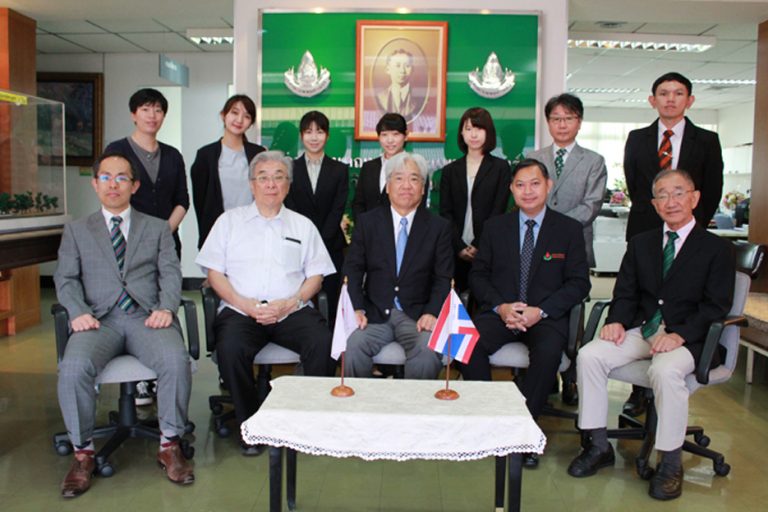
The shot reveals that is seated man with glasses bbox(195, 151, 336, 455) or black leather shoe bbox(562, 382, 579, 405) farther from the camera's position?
black leather shoe bbox(562, 382, 579, 405)

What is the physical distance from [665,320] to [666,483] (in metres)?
0.74

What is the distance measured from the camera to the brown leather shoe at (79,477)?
2946 millimetres

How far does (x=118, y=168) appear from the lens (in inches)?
131

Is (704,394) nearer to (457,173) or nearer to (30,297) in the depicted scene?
(457,173)

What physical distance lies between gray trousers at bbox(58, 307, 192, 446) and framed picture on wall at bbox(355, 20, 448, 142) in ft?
8.75

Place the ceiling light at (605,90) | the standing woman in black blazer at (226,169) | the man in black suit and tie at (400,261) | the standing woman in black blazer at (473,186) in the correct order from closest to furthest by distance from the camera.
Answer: the man in black suit and tie at (400,261) → the standing woman in black blazer at (473,186) → the standing woman in black blazer at (226,169) → the ceiling light at (605,90)

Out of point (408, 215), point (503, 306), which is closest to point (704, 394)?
point (503, 306)

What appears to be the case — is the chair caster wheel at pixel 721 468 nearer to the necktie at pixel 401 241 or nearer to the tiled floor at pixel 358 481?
the tiled floor at pixel 358 481

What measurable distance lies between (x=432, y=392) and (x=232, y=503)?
1.03 metres

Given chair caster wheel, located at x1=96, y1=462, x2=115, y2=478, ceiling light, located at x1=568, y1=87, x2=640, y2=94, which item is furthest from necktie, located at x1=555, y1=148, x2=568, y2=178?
ceiling light, located at x1=568, y1=87, x2=640, y2=94

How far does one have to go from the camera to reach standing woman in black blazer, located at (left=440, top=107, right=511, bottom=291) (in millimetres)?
4148

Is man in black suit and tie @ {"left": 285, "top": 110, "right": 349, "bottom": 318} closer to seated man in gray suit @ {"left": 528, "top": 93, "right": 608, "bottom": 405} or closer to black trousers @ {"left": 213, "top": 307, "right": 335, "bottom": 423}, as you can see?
black trousers @ {"left": 213, "top": 307, "right": 335, "bottom": 423}

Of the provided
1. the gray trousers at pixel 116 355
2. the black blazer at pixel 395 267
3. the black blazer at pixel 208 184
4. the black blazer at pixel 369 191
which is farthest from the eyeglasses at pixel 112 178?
the black blazer at pixel 369 191

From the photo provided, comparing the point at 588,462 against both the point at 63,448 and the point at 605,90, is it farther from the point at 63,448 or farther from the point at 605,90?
the point at 605,90
